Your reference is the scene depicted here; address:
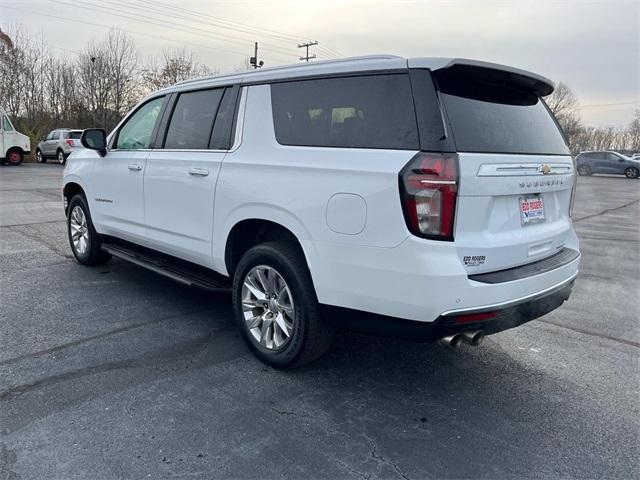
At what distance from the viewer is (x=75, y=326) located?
4117 millimetres

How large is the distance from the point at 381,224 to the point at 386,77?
2.86ft

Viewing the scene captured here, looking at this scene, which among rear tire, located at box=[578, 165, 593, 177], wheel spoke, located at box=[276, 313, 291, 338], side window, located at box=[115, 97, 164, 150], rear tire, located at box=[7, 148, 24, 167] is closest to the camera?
wheel spoke, located at box=[276, 313, 291, 338]

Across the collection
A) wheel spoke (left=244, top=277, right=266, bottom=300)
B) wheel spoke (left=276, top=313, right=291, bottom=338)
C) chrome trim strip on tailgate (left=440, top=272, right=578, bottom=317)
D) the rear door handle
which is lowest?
wheel spoke (left=276, top=313, right=291, bottom=338)

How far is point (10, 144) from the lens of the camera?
921 inches

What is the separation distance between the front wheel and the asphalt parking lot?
19 centimetres

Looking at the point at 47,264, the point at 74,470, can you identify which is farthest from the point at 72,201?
the point at 74,470

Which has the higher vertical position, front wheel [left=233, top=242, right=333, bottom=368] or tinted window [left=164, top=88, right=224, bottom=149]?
tinted window [left=164, top=88, right=224, bottom=149]

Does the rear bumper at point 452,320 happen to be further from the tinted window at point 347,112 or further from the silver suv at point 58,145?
the silver suv at point 58,145

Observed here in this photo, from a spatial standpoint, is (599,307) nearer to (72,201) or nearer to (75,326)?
(75,326)

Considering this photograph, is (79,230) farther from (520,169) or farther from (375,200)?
(520,169)

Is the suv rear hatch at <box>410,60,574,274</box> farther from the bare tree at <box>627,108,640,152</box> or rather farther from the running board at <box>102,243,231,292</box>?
the bare tree at <box>627,108,640,152</box>

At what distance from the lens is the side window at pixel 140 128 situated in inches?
186

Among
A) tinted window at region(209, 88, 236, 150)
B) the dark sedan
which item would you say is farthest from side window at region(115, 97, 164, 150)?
the dark sedan

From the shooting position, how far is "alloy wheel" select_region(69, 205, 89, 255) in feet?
19.2
